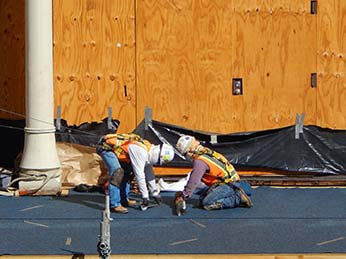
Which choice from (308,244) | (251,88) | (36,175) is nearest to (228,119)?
(251,88)

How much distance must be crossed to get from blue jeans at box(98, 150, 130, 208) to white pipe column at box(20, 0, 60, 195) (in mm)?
1225

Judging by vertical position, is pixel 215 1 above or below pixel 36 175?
above

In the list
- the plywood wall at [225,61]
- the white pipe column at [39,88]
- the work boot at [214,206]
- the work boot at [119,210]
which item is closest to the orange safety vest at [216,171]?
the work boot at [214,206]

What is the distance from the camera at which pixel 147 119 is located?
11.4 metres

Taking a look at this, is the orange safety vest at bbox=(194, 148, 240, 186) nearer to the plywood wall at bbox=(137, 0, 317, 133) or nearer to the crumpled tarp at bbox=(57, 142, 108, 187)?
the plywood wall at bbox=(137, 0, 317, 133)

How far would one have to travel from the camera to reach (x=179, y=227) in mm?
8625

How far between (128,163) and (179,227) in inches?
57.8

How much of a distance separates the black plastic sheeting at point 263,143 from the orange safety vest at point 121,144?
165 centimetres

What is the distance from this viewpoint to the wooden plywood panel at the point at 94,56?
1141 cm

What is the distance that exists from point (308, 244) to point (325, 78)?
14.1 ft

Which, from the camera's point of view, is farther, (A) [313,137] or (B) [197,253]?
(A) [313,137]

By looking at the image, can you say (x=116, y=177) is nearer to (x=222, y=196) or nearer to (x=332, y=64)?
(x=222, y=196)

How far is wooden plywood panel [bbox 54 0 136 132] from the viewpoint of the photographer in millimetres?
11406

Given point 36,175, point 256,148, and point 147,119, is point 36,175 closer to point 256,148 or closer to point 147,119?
point 147,119
